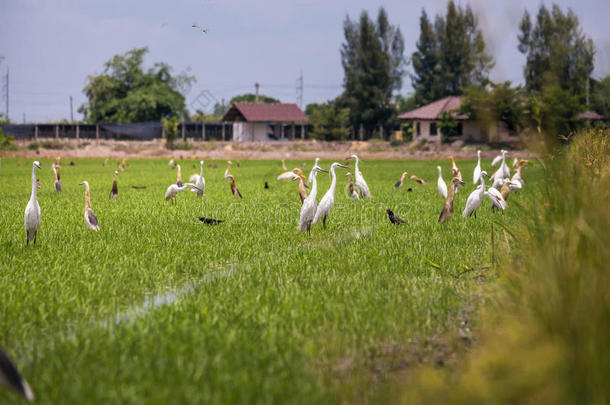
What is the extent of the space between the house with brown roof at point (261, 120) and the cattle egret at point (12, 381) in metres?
65.8

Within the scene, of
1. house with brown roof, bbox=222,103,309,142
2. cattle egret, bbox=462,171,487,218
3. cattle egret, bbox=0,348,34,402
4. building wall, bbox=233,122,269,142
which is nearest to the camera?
cattle egret, bbox=0,348,34,402

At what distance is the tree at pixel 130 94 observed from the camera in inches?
2849

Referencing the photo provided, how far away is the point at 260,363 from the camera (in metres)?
4.29

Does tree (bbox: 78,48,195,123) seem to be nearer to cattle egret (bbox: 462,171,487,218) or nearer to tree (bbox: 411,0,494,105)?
tree (bbox: 411,0,494,105)

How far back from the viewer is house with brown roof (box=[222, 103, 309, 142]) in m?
69.7

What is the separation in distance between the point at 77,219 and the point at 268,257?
574 cm

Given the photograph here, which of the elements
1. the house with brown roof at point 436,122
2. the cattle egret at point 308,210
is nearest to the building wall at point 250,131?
the house with brown roof at point 436,122

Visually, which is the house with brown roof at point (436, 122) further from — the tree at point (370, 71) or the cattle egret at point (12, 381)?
the cattle egret at point (12, 381)

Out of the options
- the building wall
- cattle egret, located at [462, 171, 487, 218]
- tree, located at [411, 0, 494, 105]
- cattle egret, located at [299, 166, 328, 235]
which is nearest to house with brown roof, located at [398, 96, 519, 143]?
tree, located at [411, 0, 494, 105]

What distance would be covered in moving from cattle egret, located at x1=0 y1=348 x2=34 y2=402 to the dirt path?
52011 millimetres

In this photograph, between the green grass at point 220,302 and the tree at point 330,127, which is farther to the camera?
the tree at point 330,127

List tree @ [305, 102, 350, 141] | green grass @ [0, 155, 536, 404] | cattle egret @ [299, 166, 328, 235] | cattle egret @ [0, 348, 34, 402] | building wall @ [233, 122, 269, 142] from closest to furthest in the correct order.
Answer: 1. cattle egret @ [0, 348, 34, 402]
2. green grass @ [0, 155, 536, 404]
3. cattle egret @ [299, 166, 328, 235]
4. tree @ [305, 102, 350, 141]
5. building wall @ [233, 122, 269, 142]

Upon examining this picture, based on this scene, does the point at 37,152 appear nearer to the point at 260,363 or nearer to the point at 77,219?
the point at 77,219

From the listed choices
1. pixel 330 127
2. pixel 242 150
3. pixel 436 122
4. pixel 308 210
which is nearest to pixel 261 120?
pixel 330 127
